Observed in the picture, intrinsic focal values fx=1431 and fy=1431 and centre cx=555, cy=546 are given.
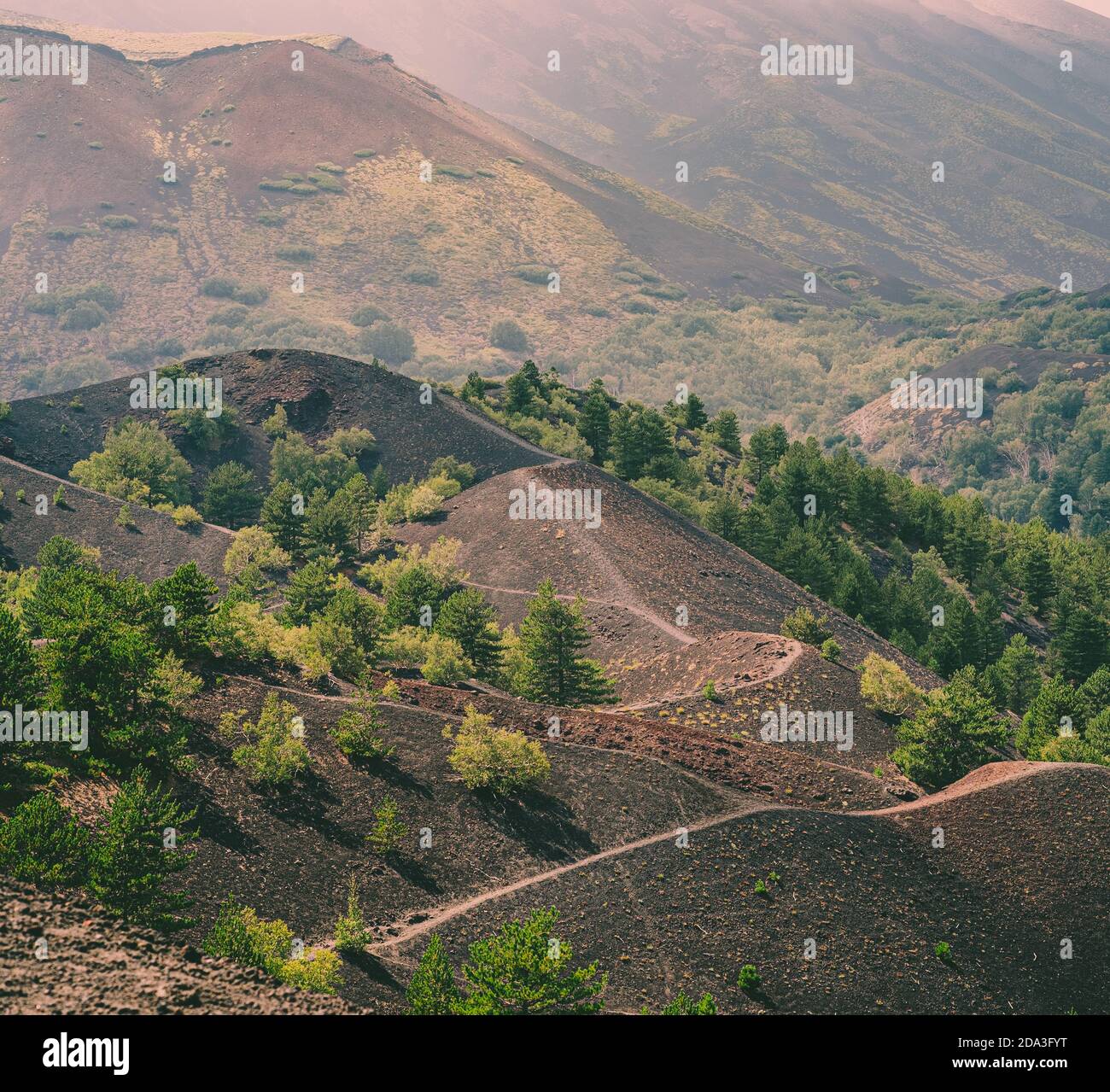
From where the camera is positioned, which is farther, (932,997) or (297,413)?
(297,413)

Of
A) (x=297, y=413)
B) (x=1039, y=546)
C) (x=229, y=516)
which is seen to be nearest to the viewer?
(x=229, y=516)

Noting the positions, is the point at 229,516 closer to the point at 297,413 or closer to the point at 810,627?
the point at 297,413

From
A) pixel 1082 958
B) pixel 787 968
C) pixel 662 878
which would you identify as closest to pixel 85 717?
pixel 662 878

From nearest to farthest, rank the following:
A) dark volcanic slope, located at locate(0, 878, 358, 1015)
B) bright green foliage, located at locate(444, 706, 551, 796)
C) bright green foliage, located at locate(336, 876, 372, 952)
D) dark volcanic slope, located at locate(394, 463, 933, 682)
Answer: dark volcanic slope, located at locate(0, 878, 358, 1015) → bright green foliage, located at locate(336, 876, 372, 952) → bright green foliage, located at locate(444, 706, 551, 796) → dark volcanic slope, located at locate(394, 463, 933, 682)

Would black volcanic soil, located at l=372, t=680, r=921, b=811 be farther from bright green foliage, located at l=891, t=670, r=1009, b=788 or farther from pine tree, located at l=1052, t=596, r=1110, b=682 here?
pine tree, located at l=1052, t=596, r=1110, b=682

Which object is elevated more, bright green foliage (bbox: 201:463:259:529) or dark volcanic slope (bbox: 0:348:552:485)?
dark volcanic slope (bbox: 0:348:552:485)

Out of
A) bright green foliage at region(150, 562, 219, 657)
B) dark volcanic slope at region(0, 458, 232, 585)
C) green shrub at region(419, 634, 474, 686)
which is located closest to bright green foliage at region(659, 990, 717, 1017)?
bright green foliage at region(150, 562, 219, 657)
